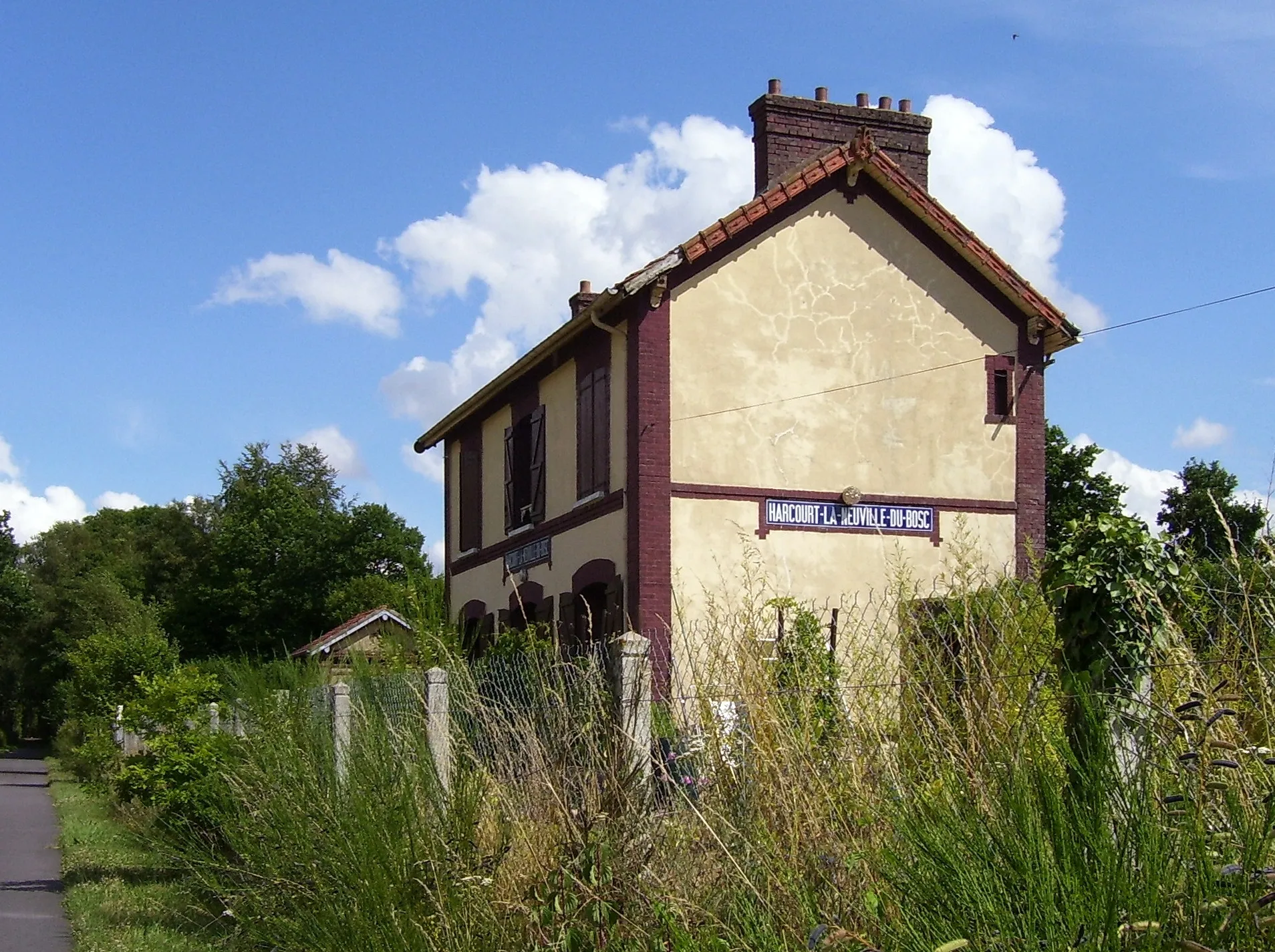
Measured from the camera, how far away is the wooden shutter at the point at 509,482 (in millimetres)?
21953

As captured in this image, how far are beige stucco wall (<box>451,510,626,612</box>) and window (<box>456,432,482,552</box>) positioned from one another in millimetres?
572

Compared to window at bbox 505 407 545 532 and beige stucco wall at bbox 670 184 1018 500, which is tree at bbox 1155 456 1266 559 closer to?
beige stucco wall at bbox 670 184 1018 500

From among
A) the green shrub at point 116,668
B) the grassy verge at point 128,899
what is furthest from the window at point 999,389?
the green shrub at point 116,668

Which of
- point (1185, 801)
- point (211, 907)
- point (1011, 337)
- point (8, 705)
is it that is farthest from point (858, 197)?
point (8, 705)

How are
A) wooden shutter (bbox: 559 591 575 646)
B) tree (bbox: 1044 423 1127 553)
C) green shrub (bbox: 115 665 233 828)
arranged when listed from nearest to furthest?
1. green shrub (bbox: 115 665 233 828)
2. wooden shutter (bbox: 559 591 575 646)
3. tree (bbox: 1044 423 1127 553)

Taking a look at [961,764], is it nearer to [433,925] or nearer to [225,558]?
[433,925]

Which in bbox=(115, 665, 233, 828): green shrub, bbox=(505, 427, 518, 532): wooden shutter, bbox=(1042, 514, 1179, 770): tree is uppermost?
bbox=(505, 427, 518, 532): wooden shutter

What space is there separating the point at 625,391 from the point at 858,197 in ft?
12.8

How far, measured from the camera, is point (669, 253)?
16719mm

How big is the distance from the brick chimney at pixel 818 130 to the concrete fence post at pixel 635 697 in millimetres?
13049

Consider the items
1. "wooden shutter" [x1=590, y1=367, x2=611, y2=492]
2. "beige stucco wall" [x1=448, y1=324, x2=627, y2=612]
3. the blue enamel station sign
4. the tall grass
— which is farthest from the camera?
"wooden shutter" [x1=590, y1=367, x2=611, y2=492]

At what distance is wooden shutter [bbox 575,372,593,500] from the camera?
733 inches

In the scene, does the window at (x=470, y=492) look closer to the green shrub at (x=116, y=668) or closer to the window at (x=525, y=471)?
the window at (x=525, y=471)

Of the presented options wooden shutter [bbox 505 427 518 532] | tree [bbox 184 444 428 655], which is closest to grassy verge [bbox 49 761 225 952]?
wooden shutter [bbox 505 427 518 532]
